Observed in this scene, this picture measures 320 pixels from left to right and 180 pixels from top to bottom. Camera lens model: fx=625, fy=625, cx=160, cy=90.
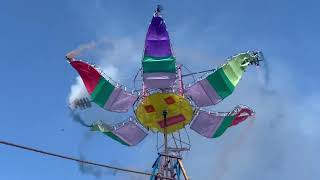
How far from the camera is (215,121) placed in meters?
22.5

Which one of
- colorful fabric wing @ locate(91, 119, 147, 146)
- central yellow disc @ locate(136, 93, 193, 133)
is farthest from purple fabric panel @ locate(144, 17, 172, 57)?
colorful fabric wing @ locate(91, 119, 147, 146)

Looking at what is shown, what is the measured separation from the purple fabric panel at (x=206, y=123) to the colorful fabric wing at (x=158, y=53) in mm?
2985

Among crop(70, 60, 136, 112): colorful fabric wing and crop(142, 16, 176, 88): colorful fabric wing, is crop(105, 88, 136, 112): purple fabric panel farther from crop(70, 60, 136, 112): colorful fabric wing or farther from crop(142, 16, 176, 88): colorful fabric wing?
crop(142, 16, 176, 88): colorful fabric wing

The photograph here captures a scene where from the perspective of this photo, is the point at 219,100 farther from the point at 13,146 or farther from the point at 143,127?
the point at 13,146

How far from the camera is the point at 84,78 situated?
21.7 m

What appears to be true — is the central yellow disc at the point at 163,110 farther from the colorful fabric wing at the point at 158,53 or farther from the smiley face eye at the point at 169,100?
the colorful fabric wing at the point at 158,53

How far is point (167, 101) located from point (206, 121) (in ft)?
6.05

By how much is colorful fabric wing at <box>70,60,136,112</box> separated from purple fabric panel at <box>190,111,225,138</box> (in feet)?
8.18

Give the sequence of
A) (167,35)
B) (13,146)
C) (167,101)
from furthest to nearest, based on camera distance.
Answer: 1. (167,101)
2. (167,35)
3. (13,146)

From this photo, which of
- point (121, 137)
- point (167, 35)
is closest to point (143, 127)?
point (121, 137)

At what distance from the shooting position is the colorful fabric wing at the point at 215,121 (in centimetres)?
2244

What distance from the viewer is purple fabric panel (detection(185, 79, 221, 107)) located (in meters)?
21.9

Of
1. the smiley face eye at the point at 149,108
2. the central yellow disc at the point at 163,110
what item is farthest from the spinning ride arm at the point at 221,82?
the smiley face eye at the point at 149,108

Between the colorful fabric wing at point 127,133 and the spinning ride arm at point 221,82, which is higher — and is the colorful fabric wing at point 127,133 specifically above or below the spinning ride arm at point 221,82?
below
